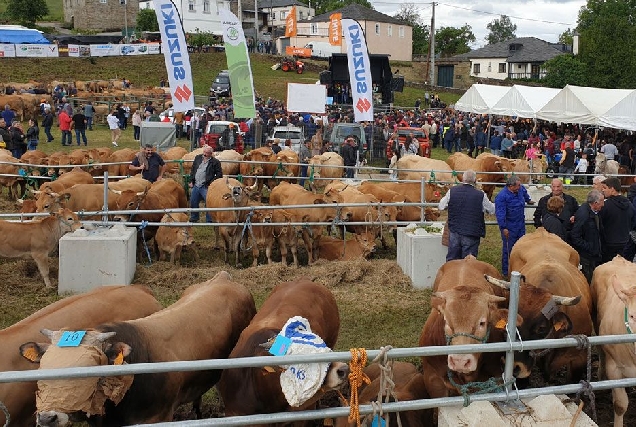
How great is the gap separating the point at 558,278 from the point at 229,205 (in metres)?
6.91

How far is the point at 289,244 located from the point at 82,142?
19592 millimetres

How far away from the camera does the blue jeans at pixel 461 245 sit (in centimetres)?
936

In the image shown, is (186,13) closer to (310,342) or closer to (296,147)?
(296,147)

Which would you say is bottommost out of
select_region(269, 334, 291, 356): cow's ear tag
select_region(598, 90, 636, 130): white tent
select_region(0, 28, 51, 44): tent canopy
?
select_region(269, 334, 291, 356): cow's ear tag

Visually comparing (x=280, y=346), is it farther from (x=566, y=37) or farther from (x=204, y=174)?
(x=566, y=37)

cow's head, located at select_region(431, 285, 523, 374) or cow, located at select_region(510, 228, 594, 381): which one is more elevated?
cow's head, located at select_region(431, 285, 523, 374)

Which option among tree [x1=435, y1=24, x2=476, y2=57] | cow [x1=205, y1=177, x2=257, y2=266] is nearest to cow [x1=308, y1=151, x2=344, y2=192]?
cow [x1=205, y1=177, x2=257, y2=266]

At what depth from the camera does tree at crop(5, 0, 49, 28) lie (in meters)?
76.7

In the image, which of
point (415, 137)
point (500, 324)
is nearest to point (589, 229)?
point (500, 324)

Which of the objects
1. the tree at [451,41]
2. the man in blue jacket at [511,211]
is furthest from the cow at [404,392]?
the tree at [451,41]

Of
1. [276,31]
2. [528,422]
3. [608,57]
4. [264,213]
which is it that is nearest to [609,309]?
[528,422]

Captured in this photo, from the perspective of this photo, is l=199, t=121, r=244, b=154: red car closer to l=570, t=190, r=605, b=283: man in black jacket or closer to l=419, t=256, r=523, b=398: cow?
l=570, t=190, r=605, b=283: man in black jacket

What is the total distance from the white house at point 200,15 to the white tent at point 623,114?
56.9m

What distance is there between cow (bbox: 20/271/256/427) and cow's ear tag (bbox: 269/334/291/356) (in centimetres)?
99
